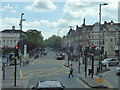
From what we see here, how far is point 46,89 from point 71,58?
60.7 m

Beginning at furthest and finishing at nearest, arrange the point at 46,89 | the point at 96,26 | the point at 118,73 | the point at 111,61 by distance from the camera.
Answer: the point at 96,26, the point at 111,61, the point at 118,73, the point at 46,89

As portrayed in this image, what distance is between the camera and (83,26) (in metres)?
118

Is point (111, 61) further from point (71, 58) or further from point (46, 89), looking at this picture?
point (46, 89)

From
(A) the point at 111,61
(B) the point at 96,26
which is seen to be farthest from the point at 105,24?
(A) the point at 111,61

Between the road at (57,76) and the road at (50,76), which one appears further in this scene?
the road at (50,76)

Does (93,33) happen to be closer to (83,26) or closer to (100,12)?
(83,26)

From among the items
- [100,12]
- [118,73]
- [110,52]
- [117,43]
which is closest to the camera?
[118,73]

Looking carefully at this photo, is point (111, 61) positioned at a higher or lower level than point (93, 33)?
lower

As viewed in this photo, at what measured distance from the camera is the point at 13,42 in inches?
5379

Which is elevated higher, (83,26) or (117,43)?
(83,26)

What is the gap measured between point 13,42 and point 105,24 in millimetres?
51956

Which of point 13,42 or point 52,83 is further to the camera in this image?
point 13,42

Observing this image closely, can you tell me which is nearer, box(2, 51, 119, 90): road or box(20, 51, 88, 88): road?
box(2, 51, 119, 90): road

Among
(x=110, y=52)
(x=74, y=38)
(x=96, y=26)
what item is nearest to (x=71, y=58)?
(x=110, y=52)
